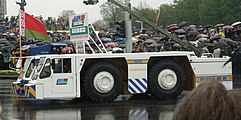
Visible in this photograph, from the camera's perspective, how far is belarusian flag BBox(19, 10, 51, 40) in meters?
17.1

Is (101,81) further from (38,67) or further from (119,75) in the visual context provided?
(38,67)

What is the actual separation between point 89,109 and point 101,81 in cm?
113

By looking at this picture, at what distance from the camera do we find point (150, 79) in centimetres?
1412

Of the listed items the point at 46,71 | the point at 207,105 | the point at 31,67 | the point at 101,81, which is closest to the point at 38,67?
the point at 46,71

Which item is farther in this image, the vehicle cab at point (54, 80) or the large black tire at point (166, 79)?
the large black tire at point (166, 79)

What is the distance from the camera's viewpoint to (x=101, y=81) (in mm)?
13742

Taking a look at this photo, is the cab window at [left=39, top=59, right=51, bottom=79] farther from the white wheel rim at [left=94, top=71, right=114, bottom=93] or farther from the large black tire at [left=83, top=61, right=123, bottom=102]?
the white wheel rim at [left=94, top=71, right=114, bottom=93]

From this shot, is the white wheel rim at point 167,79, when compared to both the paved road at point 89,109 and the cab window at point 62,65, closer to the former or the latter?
the paved road at point 89,109

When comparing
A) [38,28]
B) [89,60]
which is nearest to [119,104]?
[89,60]

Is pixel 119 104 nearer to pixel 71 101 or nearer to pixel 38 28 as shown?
pixel 71 101

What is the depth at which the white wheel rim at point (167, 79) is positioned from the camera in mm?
14211

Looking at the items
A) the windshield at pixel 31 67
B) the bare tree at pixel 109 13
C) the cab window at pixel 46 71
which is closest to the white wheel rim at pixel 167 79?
the cab window at pixel 46 71

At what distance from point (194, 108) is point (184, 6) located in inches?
2933

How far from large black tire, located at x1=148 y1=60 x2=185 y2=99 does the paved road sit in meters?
0.28
